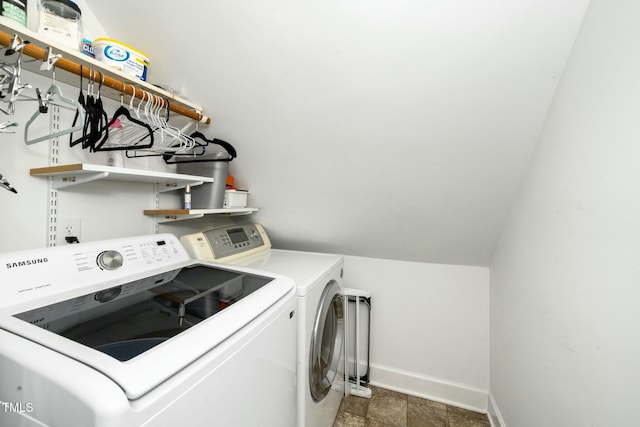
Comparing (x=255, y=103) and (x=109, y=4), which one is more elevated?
(x=109, y=4)

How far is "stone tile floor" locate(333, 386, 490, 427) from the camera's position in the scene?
1794 millimetres

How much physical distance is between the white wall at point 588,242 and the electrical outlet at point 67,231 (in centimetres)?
210

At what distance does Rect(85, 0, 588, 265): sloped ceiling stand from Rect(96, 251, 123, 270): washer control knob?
90cm

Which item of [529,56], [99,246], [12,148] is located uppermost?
[529,56]

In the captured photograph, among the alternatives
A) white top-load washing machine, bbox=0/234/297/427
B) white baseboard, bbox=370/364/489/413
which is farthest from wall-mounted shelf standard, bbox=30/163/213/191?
white baseboard, bbox=370/364/489/413

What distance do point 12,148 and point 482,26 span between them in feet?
6.29

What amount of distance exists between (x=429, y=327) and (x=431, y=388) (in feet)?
1.50

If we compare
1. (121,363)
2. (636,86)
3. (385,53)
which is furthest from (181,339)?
(636,86)

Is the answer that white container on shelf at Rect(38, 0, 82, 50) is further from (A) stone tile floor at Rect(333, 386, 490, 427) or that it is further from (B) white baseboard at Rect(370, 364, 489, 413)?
(B) white baseboard at Rect(370, 364, 489, 413)

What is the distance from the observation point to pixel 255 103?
1.42 m

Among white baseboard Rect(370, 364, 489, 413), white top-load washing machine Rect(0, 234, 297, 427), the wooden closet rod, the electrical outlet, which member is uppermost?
the wooden closet rod

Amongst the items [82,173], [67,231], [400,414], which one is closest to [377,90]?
[82,173]

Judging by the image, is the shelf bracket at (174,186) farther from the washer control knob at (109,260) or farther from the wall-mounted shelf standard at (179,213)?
the washer control knob at (109,260)

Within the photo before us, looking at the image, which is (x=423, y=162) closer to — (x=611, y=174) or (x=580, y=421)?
(x=611, y=174)
